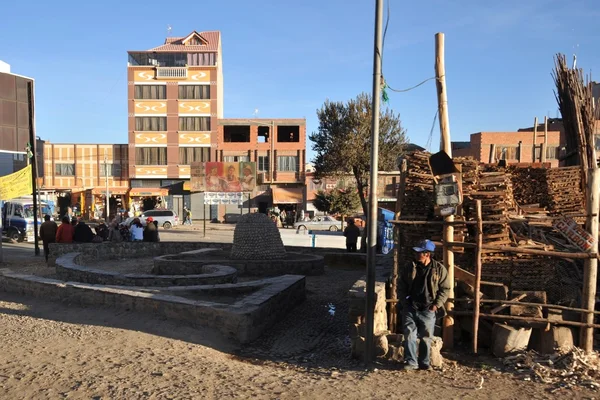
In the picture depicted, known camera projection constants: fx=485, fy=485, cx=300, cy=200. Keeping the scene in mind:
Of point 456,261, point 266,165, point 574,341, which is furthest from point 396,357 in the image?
point 266,165

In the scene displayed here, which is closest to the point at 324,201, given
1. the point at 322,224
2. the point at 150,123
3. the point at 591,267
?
the point at 322,224

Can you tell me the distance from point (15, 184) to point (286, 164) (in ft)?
103

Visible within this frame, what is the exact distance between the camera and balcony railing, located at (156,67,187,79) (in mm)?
45844

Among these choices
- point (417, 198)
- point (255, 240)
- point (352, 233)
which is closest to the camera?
point (417, 198)

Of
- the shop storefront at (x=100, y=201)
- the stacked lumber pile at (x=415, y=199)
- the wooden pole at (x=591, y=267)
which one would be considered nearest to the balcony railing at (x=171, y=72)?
the shop storefront at (x=100, y=201)

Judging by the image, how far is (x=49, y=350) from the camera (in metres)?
5.70

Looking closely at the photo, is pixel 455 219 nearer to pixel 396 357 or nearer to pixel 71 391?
pixel 396 357

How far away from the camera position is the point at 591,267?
5.26m

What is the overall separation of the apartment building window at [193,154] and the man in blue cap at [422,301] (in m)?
42.1

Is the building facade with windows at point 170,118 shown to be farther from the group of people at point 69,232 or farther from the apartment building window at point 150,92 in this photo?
the group of people at point 69,232

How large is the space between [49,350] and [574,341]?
5978 millimetres

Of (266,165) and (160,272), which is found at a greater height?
(266,165)

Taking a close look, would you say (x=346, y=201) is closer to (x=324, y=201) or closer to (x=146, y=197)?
(x=324, y=201)

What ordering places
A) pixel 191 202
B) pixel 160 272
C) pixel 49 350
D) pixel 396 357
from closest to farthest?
pixel 396 357 < pixel 49 350 < pixel 160 272 < pixel 191 202
